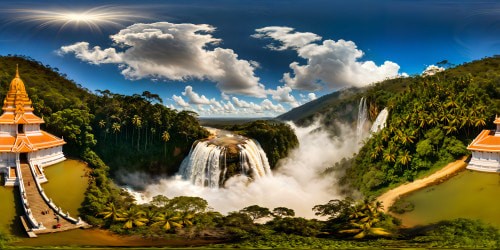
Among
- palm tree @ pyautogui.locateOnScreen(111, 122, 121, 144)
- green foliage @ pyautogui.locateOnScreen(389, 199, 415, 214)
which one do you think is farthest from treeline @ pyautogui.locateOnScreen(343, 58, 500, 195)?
palm tree @ pyautogui.locateOnScreen(111, 122, 121, 144)

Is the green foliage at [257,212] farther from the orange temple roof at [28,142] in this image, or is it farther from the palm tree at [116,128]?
the orange temple roof at [28,142]

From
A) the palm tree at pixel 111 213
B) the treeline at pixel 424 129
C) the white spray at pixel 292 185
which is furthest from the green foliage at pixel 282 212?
the palm tree at pixel 111 213

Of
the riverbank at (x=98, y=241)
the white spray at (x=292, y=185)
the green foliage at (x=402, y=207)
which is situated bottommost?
the riverbank at (x=98, y=241)

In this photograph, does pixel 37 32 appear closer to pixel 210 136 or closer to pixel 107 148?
pixel 107 148

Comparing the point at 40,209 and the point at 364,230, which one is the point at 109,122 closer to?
the point at 40,209

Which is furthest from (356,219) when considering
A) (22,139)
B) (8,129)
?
(8,129)

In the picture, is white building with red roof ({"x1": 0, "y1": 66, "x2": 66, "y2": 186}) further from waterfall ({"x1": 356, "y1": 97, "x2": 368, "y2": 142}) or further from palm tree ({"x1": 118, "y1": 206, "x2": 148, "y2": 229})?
waterfall ({"x1": 356, "y1": 97, "x2": 368, "y2": 142})

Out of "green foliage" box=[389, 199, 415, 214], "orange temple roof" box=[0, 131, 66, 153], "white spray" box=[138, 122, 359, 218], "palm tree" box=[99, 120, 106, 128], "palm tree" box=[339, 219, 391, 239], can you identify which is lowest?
"palm tree" box=[339, 219, 391, 239]
